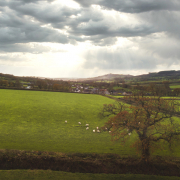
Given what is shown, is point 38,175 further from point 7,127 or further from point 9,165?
point 7,127

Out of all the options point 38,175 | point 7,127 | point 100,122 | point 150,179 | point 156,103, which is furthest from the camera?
point 100,122

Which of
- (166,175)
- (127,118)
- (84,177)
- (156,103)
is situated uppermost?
(156,103)

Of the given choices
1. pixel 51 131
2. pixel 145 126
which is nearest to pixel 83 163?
pixel 145 126

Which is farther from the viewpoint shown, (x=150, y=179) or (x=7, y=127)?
(x=7, y=127)

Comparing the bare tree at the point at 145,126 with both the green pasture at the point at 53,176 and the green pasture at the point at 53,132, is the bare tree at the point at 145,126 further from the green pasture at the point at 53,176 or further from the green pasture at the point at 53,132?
the green pasture at the point at 53,132

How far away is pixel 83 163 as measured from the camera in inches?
807

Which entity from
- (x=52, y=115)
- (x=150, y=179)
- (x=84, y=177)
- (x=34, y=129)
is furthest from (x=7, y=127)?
(x=150, y=179)

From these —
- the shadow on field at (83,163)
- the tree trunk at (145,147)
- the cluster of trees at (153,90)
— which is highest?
the cluster of trees at (153,90)

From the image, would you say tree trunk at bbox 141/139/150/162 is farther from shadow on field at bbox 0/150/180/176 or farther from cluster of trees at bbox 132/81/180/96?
cluster of trees at bbox 132/81/180/96

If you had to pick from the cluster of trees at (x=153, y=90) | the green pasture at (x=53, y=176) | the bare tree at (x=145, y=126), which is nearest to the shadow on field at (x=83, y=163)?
the green pasture at (x=53, y=176)

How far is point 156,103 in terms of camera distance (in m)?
22.0

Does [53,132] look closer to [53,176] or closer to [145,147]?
[53,176]

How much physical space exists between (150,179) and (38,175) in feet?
44.1

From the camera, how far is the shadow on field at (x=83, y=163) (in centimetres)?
1958
